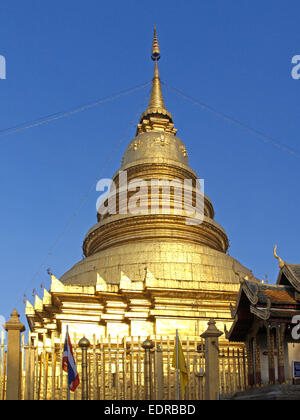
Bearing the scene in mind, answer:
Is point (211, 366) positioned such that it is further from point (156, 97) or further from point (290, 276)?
point (156, 97)

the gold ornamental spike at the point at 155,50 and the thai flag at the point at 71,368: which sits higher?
the gold ornamental spike at the point at 155,50

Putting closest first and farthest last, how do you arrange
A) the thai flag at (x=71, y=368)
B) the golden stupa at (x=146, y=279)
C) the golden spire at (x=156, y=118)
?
1. the thai flag at (x=71, y=368)
2. the golden stupa at (x=146, y=279)
3. the golden spire at (x=156, y=118)

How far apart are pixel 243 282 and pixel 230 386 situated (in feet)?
11.0

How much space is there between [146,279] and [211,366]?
921cm

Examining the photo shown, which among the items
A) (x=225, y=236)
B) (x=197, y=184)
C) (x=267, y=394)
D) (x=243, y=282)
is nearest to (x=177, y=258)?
(x=225, y=236)

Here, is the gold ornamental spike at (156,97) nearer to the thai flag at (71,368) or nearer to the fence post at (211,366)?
the fence post at (211,366)

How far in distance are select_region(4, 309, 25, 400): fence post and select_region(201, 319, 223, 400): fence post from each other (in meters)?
4.90

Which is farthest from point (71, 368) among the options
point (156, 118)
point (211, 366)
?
point (156, 118)

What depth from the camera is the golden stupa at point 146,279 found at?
81.2 feet

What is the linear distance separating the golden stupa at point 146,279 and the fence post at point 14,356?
5711 millimetres

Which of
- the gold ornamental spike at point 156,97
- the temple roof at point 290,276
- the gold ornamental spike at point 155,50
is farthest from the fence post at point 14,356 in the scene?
the gold ornamental spike at point 155,50

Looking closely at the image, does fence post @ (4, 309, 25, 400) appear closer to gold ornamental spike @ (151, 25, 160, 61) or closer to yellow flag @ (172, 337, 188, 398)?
yellow flag @ (172, 337, 188, 398)

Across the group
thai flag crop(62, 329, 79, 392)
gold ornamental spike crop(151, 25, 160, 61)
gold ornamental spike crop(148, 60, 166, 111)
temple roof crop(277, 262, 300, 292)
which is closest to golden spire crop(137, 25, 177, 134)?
gold ornamental spike crop(148, 60, 166, 111)

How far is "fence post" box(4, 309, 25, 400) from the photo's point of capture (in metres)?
15.2
